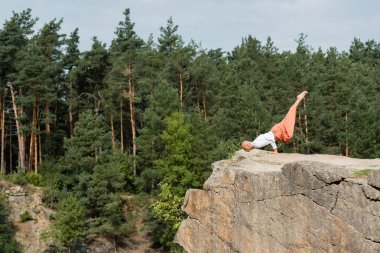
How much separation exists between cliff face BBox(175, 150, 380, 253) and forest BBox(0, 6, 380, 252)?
1621 cm

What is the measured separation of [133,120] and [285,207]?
30224 millimetres

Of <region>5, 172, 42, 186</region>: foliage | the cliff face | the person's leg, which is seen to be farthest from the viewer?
<region>5, 172, 42, 186</region>: foliage

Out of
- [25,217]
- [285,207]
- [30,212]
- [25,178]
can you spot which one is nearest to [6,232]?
[25,217]

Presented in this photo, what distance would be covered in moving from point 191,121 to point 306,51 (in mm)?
32054

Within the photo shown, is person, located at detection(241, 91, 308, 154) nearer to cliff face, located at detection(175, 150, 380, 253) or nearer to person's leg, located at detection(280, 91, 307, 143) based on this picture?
person's leg, located at detection(280, 91, 307, 143)

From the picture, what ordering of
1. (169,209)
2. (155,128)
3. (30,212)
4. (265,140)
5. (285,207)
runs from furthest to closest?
(155,128)
(30,212)
(169,209)
(265,140)
(285,207)

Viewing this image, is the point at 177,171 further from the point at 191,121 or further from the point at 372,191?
the point at 372,191

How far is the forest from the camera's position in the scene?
105 ft

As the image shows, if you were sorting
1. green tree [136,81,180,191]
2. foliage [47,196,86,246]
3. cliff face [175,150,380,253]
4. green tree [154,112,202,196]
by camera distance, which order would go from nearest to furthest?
cliff face [175,150,380,253] → foliage [47,196,86,246] → green tree [154,112,202,196] → green tree [136,81,180,191]

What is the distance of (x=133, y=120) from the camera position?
39.3 meters

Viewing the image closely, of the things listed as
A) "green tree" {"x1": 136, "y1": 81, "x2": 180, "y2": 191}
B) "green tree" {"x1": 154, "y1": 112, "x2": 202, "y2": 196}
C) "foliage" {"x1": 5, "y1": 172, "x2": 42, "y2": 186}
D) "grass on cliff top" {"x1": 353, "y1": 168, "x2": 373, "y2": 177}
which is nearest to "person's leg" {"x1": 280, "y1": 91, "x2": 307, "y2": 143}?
"grass on cliff top" {"x1": 353, "y1": 168, "x2": 373, "y2": 177}

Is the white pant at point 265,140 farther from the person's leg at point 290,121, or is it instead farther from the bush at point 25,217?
the bush at point 25,217

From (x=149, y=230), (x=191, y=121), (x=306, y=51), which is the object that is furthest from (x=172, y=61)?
(x=306, y=51)

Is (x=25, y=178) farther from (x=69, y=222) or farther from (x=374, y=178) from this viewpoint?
(x=374, y=178)
